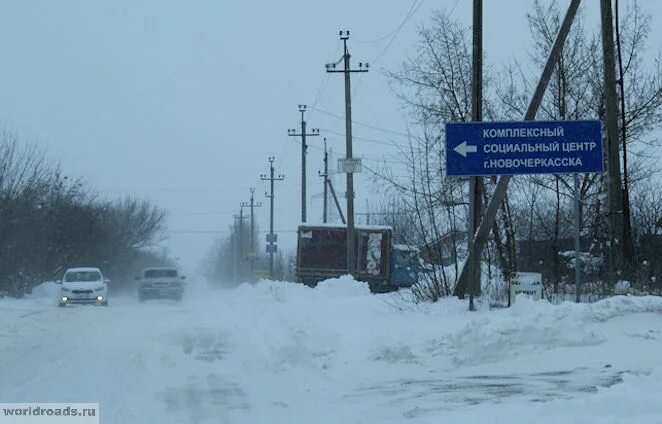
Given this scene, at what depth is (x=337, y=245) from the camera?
37.7 m

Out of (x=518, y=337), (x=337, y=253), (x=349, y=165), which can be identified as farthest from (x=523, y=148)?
(x=337, y=253)

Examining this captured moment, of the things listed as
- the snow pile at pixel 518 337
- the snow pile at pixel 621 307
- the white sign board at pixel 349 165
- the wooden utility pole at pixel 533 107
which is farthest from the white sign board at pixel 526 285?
the white sign board at pixel 349 165

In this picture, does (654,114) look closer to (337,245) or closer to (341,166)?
(341,166)

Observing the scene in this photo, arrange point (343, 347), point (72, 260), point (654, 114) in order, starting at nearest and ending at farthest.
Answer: point (343, 347)
point (654, 114)
point (72, 260)

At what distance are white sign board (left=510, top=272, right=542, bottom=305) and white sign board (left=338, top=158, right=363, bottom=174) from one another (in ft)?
58.8

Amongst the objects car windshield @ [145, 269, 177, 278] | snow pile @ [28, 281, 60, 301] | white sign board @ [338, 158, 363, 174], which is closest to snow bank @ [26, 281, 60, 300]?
snow pile @ [28, 281, 60, 301]

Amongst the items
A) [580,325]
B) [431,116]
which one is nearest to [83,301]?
[431,116]

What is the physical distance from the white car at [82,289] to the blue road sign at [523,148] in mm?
22038

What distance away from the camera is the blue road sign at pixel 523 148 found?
15.5m

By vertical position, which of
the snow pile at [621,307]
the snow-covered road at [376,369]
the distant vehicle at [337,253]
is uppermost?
the distant vehicle at [337,253]

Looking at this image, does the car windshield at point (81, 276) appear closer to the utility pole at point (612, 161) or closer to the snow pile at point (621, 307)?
the utility pole at point (612, 161)

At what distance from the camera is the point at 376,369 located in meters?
11.7

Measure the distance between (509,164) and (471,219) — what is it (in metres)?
1.42

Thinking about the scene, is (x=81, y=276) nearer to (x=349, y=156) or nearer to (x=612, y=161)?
(x=349, y=156)
